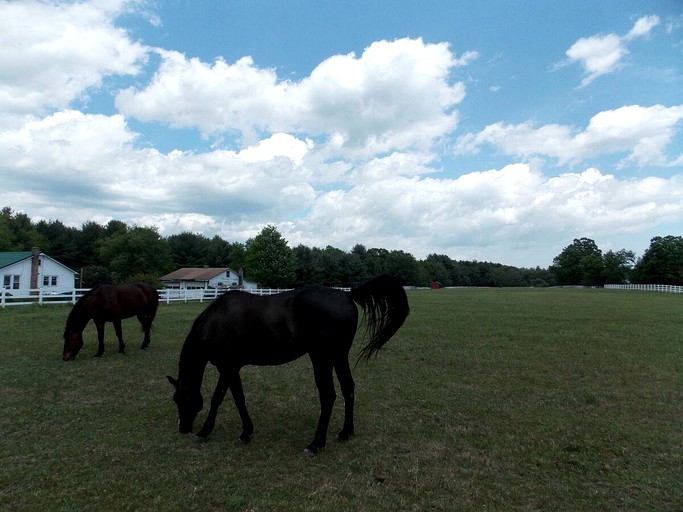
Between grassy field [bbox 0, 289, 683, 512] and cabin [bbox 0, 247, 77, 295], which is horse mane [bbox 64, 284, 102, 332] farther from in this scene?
cabin [bbox 0, 247, 77, 295]

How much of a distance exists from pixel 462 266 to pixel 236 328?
13632cm

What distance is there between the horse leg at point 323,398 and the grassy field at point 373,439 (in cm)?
18

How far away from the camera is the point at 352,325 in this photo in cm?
469

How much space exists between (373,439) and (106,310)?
7579 millimetres

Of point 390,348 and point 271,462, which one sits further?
point 390,348

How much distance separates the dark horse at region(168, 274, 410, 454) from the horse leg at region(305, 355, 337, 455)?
1 centimetres

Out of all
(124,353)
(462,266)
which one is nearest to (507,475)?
(124,353)

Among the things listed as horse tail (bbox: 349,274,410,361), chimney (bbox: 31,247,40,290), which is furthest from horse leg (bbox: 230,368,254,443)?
chimney (bbox: 31,247,40,290)

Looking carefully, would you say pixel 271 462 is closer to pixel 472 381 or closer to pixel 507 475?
pixel 507 475

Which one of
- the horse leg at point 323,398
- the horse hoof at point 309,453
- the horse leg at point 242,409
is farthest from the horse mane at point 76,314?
the horse hoof at point 309,453

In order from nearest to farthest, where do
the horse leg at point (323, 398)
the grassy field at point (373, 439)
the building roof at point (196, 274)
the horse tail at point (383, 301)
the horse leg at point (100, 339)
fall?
the grassy field at point (373, 439) → the horse leg at point (323, 398) → the horse tail at point (383, 301) → the horse leg at point (100, 339) → the building roof at point (196, 274)

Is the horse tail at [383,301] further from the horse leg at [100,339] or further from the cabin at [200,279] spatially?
the cabin at [200,279]

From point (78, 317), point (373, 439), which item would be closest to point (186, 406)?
point (373, 439)

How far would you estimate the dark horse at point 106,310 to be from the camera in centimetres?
881
